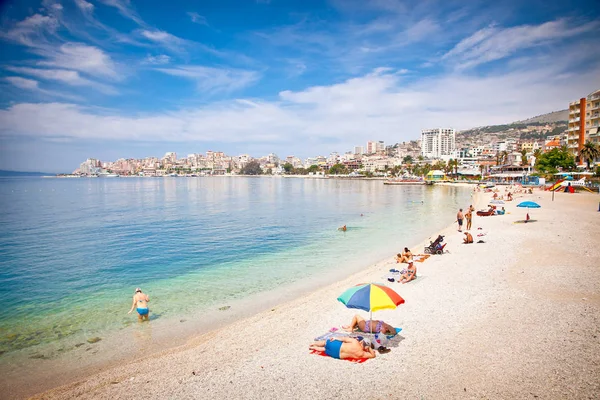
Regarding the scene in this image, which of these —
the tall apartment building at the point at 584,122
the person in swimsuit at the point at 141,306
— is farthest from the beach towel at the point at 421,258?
the tall apartment building at the point at 584,122

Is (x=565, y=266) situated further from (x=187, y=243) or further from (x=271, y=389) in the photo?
(x=187, y=243)

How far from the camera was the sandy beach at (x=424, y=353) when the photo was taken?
20.4ft

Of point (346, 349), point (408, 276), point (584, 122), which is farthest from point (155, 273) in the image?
point (584, 122)

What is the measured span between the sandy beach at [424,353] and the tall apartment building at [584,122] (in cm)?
6893

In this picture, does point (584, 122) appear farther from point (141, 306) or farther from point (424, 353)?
point (141, 306)

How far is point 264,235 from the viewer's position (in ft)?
93.5

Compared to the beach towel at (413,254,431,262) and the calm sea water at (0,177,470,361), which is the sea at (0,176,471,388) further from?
the beach towel at (413,254,431,262)

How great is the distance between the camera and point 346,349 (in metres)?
7.29

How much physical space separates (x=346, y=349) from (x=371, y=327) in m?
1.26

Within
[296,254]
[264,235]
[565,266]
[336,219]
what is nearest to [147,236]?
[264,235]

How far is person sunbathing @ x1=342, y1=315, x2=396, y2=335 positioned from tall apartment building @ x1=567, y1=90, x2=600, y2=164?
76572 mm

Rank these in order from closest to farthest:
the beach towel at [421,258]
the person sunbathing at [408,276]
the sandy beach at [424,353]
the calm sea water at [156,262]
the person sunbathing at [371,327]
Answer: the sandy beach at [424,353]
the person sunbathing at [371,327]
the calm sea water at [156,262]
the person sunbathing at [408,276]
the beach towel at [421,258]

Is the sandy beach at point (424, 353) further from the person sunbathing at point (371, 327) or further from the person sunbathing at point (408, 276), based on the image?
the person sunbathing at point (371, 327)

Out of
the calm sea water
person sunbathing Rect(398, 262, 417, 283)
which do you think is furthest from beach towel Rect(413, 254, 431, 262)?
person sunbathing Rect(398, 262, 417, 283)
